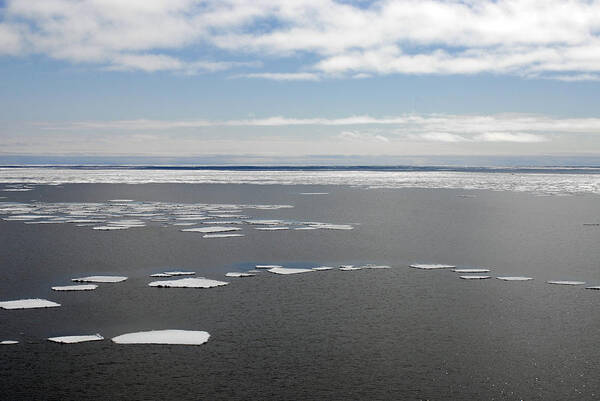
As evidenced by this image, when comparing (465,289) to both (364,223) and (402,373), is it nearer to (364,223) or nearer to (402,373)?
(402,373)

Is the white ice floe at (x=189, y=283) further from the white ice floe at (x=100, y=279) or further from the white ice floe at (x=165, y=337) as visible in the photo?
the white ice floe at (x=165, y=337)

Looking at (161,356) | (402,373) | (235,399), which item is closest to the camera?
(235,399)

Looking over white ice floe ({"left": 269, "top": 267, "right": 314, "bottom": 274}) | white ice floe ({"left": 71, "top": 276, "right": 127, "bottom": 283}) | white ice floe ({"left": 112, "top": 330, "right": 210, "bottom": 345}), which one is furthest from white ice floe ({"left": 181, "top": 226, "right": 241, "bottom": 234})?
white ice floe ({"left": 112, "top": 330, "right": 210, "bottom": 345})

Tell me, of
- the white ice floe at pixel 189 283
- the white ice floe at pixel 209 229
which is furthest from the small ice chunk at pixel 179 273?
the white ice floe at pixel 209 229

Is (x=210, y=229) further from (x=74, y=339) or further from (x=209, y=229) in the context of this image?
(x=74, y=339)

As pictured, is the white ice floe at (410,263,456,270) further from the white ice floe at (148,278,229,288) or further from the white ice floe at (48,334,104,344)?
the white ice floe at (48,334,104,344)

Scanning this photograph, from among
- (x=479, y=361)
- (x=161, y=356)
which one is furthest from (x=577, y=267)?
(x=161, y=356)
